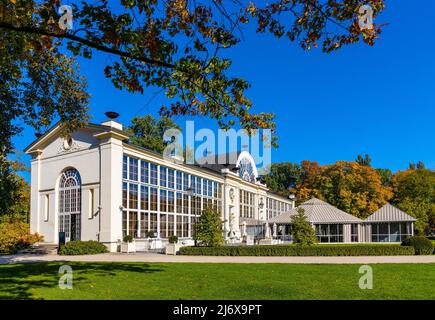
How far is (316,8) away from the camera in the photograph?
7641 mm

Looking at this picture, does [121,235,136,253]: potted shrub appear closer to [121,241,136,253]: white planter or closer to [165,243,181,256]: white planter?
[121,241,136,253]: white planter

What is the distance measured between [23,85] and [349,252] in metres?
18.4

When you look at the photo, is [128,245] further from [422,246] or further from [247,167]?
[247,167]

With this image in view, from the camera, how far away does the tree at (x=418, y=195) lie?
49.6 metres

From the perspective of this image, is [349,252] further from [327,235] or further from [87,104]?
[327,235]

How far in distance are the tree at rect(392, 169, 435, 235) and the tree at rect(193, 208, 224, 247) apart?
30.9 m

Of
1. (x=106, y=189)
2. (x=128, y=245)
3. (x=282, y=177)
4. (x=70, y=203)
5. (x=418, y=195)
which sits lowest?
(x=128, y=245)

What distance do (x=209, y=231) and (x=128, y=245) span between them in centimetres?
617

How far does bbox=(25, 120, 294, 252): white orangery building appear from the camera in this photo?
3117cm

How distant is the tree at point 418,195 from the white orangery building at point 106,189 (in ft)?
86.5

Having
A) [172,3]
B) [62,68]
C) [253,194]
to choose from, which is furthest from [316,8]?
[253,194]

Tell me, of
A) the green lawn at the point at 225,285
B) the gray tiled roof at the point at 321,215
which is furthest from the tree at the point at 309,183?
the green lawn at the point at 225,285

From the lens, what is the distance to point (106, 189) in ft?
102

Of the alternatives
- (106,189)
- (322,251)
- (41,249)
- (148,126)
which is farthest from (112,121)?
(148,126)
